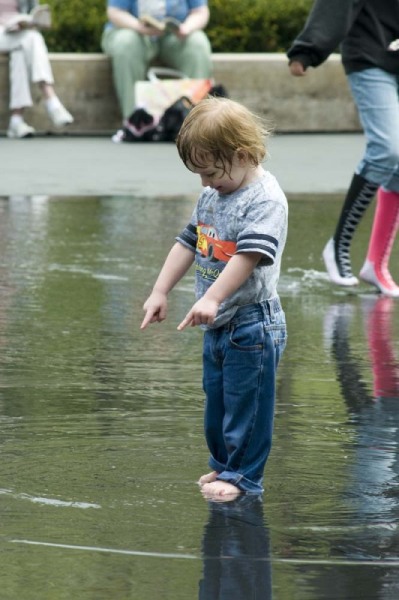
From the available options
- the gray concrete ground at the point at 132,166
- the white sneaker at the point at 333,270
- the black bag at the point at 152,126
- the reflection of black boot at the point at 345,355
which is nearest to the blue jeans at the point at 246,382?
the reflection of black boot at the point at 345,355

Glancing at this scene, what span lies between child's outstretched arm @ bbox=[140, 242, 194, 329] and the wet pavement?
0.45 metres

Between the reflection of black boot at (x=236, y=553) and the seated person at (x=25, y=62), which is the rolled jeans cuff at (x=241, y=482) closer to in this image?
the reflection of black boot at (x=236, y=553)

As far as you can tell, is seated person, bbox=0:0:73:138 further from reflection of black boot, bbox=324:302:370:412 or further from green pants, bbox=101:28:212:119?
reflection of black boot, bbox=324:302:370:412

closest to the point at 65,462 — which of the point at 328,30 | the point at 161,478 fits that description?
the point at 161,478

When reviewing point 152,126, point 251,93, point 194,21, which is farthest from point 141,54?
point 251,93

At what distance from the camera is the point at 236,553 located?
3943 millimetres

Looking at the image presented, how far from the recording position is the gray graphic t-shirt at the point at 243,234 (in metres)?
4.43

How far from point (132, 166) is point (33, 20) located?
239 cm

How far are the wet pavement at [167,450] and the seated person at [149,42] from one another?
6860mm

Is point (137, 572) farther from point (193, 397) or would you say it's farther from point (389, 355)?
point (389, 355)

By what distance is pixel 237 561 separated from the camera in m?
3.88

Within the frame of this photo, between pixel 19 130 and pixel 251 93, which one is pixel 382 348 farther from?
pixel 251 93

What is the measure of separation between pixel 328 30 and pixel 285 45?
435 inches

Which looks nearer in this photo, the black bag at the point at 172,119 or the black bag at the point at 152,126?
the black bag at the point at 172,119
